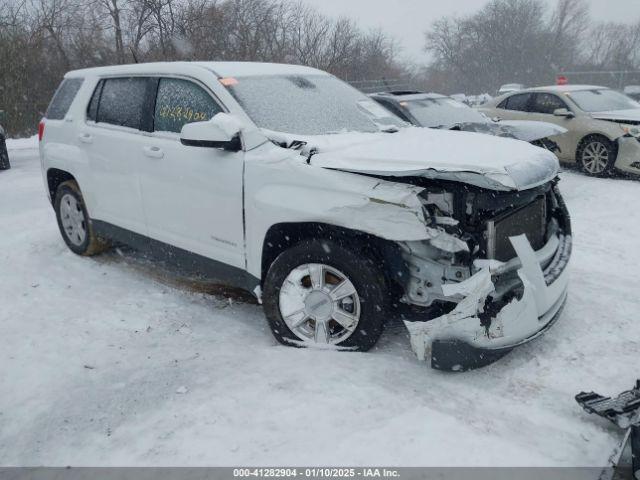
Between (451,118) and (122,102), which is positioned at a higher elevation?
(122,102)

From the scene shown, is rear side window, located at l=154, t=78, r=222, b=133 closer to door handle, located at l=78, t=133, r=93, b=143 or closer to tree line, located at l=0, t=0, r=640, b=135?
door handle, located at l=78, t=133, r=93, b=143

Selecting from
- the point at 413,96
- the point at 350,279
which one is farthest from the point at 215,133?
the point at 413,96

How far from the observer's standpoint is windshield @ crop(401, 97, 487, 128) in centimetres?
822

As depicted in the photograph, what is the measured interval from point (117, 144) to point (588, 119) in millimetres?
7997

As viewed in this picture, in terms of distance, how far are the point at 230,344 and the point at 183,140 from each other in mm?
1419

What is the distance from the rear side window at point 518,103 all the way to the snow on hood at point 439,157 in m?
7.31

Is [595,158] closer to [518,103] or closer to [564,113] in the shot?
[564,113]

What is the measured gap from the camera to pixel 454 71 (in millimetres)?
55906

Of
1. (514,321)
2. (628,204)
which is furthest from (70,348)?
(628,204)

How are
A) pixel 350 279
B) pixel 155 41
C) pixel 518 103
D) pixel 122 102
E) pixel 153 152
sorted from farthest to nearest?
Answer: pixel 155 41 → pixel 518 103 → pixel 122 102 → pixel 153 152 → pixel 350 279

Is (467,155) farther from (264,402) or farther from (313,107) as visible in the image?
(264,402)

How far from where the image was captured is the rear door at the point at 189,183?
12.3ft

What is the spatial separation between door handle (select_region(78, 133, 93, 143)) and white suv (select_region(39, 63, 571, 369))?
126 millimetres

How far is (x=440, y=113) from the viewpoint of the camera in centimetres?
854
